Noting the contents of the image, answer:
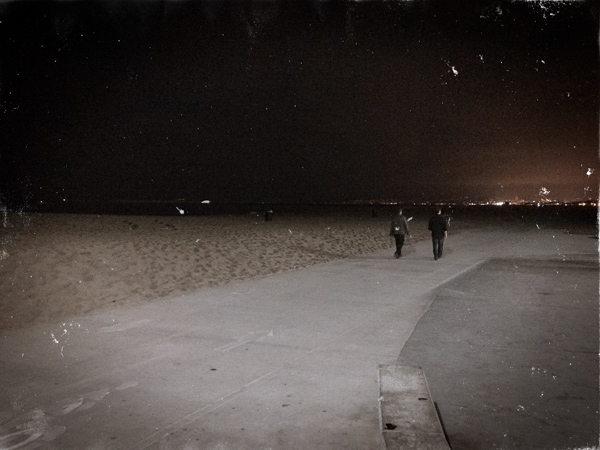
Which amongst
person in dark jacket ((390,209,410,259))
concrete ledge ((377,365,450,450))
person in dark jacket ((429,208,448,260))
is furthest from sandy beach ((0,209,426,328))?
concrete ledge ((377,365,450,450))

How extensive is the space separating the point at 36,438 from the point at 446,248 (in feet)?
55.2

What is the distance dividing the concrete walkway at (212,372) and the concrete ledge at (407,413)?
24 centimetres

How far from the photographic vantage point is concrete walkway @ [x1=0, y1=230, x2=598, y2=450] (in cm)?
382

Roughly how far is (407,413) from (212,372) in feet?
7.44

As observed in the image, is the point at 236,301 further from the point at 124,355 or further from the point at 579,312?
the point at 579,312

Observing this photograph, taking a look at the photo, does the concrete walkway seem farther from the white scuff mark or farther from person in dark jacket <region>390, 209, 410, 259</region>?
person in dark jacket <region>390, 209, 410, 259</region>

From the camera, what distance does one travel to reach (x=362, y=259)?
15.0m

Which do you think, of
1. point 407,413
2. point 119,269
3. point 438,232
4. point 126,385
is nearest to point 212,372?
point 126,385

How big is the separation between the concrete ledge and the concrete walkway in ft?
0.80

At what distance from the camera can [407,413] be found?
12.0 feet

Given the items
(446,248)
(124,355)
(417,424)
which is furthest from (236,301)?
(446,248)

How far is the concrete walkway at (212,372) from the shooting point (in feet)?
12.5

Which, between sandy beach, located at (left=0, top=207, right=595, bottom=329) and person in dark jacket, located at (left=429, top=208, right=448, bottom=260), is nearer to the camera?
sandy beach, located at (left=0, top=207, right=595, bottom=329)

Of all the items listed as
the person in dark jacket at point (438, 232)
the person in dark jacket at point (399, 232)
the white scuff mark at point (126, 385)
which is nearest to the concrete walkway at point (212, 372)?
the white scuff mark at point (126, 385)
